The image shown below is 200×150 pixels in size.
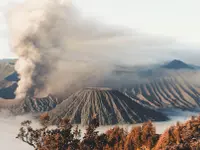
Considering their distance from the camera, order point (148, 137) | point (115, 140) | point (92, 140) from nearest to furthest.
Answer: point (148, 137) < point (92, 140) < point (115, 140)

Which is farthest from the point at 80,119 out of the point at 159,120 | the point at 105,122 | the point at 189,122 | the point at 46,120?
the point at 189,122

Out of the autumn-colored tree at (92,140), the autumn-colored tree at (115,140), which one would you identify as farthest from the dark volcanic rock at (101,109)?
the autumn-colored tree at (92,140)

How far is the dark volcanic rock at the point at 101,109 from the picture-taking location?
167125mm

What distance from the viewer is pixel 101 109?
171 m

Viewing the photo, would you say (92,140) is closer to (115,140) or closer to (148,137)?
(115,140)

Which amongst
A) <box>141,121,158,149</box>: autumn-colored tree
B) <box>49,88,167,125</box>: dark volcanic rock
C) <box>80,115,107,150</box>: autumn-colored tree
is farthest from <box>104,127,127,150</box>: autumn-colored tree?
<box>49,88,167,125</box>: dark volcanic rock

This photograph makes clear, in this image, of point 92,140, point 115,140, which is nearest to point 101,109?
point 115,140

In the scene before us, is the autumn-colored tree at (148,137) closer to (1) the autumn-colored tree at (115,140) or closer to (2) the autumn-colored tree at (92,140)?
(1) the autumn-colored tree at (115,140)

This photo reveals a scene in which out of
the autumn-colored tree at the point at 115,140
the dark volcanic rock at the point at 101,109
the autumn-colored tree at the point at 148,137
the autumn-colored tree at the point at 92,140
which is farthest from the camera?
the dark volcanic rock at the point at 101,109

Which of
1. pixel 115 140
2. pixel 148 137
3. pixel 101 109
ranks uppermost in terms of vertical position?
pixel 101 109

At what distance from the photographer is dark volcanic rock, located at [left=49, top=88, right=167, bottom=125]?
16712 centimetres

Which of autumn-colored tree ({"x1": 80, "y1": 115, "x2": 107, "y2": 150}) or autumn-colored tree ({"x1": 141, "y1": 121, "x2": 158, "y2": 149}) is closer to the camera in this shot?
autumn-colored tree ({"x1": 141, "y1": 121, "x2": 158, "y2": 149})

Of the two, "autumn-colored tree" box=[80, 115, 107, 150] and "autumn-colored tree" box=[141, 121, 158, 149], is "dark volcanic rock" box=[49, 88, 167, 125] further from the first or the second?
"autumn-colored tree" box=[141, 121, 158, 149]

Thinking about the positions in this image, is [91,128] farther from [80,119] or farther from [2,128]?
[2,128]
